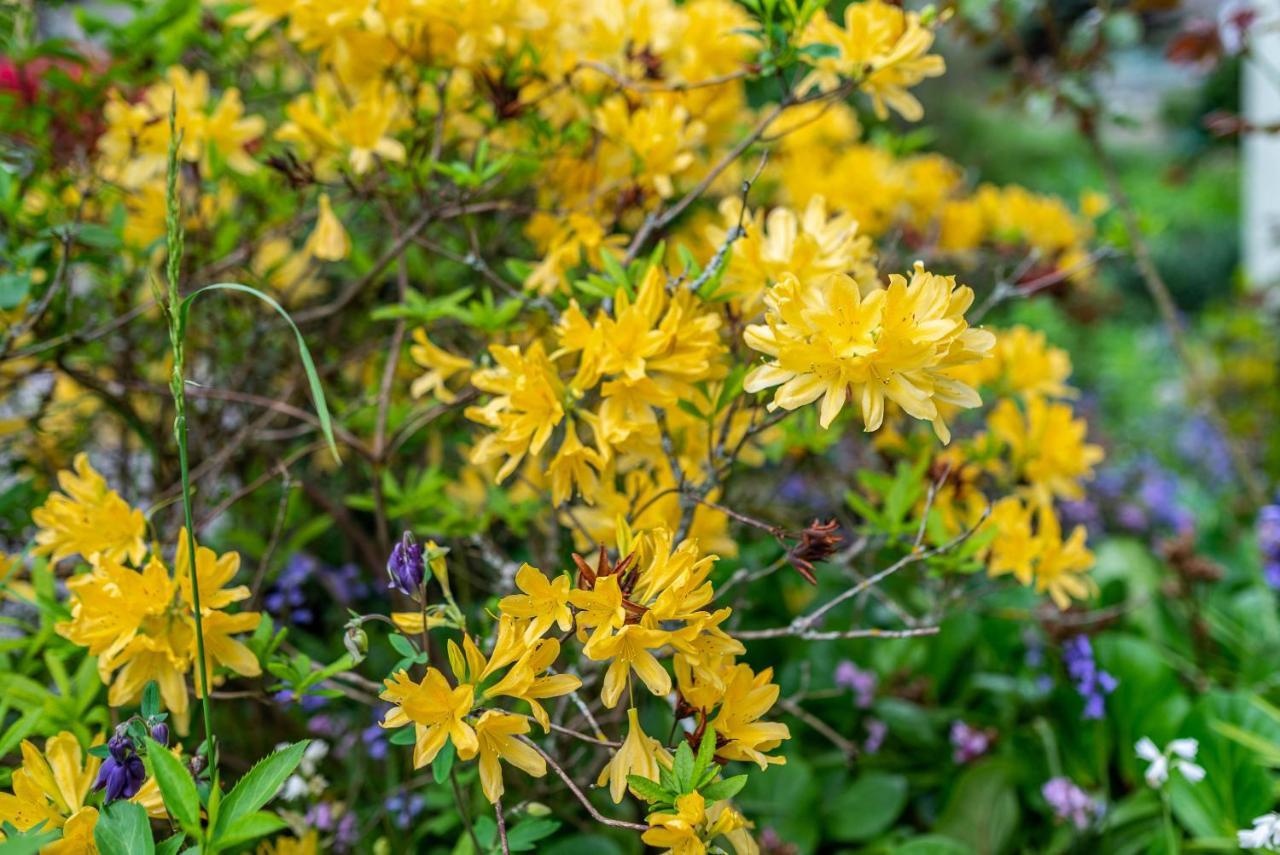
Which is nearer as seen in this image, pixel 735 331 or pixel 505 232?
pixel 735 331

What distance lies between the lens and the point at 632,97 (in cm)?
144

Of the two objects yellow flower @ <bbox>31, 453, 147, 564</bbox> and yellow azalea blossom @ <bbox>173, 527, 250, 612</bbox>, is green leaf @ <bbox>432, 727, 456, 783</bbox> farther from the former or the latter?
yellow flower @ <bbox>31, 453, 147, 564</bbox>

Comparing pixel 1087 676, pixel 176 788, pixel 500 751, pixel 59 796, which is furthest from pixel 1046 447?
pixel 59 796

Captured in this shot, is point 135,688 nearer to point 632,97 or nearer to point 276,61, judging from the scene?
point 632,97

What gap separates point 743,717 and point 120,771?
0.57 meters

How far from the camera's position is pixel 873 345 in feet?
2.80

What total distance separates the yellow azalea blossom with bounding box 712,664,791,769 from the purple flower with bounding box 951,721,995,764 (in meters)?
0.77

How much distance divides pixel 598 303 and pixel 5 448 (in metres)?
1.06

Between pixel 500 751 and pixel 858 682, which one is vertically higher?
pixel 500 751

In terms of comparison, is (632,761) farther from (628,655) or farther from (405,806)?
(405,806)

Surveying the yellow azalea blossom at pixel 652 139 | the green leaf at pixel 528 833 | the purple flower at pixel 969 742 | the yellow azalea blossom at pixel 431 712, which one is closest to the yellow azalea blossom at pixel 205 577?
the yellow azalea blossom at pixel 431 712

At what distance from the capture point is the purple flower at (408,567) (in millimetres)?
895

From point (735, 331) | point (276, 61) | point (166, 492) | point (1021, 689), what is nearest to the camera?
point (735, 331)

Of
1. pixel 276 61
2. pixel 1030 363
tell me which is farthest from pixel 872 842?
pixel 276 61
